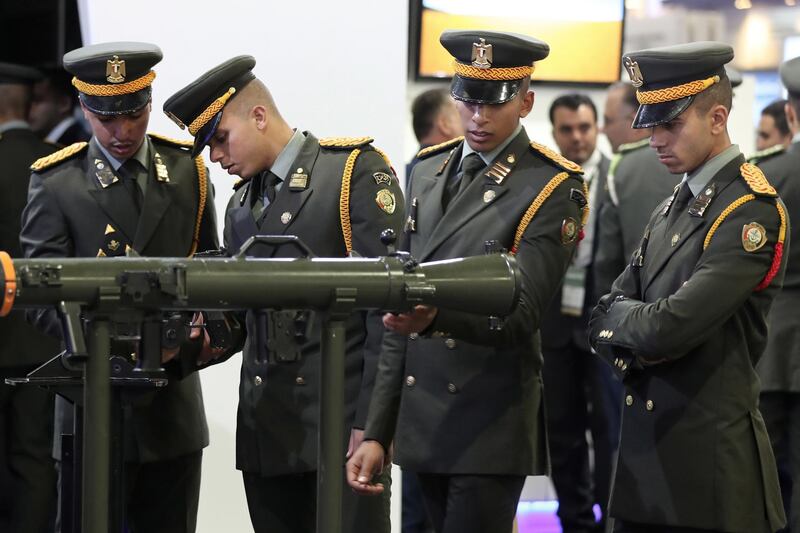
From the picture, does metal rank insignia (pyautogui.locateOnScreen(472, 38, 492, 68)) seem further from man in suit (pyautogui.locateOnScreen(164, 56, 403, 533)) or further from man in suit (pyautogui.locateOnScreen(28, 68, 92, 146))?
man in suit (pyautogui.locateOnScreen(28, 68, 92, 146))

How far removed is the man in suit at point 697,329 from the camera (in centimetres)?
290

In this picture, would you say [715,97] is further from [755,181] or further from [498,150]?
[498,150]

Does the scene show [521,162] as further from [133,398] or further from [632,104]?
[632,104]

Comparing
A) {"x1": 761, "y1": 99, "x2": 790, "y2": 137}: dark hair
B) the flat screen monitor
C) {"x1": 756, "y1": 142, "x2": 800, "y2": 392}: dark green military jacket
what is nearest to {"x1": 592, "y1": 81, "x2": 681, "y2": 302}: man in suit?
{"x1": 756, "y1": 142, "x2": 800, "y2": 392}: dark green military jacket

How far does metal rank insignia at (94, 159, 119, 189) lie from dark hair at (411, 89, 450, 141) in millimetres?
2699

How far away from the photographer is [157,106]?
14.0 ft

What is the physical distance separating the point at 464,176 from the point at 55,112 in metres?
4.41

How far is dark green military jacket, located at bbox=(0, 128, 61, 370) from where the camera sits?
4770mm

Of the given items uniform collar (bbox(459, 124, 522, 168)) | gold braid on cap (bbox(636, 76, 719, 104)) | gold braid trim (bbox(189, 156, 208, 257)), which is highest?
gold braid on cap (bbox(636, 76, 719, 104))

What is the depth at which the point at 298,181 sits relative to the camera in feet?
10.5

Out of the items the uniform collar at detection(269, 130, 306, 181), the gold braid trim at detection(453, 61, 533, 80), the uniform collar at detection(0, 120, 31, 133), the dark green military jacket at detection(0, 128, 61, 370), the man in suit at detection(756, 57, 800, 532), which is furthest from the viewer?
the uniform collar at detection(0, 120, 31, 133)

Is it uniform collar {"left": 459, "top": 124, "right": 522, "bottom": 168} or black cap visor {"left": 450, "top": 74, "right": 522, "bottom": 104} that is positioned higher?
black cap visor {"left": 450, "top": 74, "right": 522, "bottom": 104}

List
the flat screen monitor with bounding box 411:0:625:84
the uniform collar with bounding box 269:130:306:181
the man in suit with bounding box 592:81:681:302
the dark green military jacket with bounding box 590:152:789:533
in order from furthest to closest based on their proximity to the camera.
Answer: the flat screen monitor with bounding box 411:0:625:84, the man in suit with bounding box 592:81:681:302, the uniform collar with bounding box 269:130:306:181, the dark green military jacket with bounding box 590:152:789:533

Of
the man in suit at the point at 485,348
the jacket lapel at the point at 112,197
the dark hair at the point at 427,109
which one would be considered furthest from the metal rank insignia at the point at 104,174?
the dark hair at the point at 427,109
